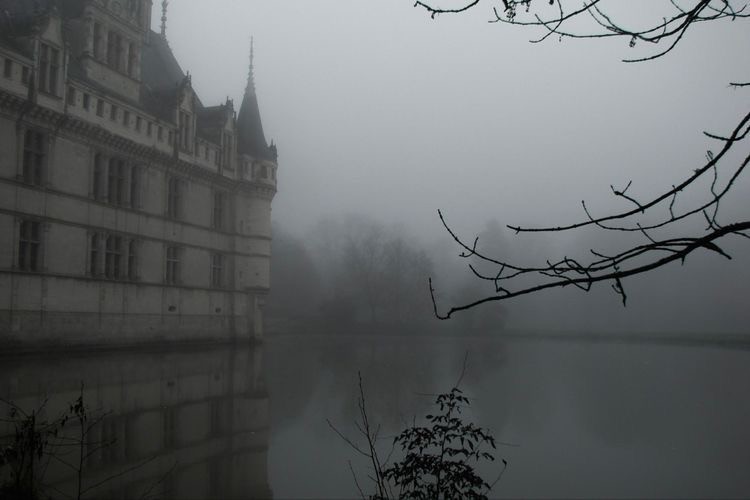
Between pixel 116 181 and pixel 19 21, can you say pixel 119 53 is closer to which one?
pixel 19 21

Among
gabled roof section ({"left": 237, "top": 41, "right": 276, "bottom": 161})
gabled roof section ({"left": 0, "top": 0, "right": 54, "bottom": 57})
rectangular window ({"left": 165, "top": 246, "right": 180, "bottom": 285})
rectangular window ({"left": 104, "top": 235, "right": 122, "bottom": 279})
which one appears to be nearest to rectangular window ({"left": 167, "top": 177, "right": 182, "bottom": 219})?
rectangular window ({"left": 165, "top": 246, "right": 180, "bottom": 285})

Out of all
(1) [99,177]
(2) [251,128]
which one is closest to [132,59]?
(1) [99,177]

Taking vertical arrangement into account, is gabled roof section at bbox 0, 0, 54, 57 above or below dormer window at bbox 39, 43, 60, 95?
above

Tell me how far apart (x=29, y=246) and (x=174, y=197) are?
8.05 metres

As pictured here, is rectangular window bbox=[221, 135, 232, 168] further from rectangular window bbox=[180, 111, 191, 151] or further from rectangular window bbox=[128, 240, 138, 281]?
rectangular window bbox=[128, 240, 138, 281]

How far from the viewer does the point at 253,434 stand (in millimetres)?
8102

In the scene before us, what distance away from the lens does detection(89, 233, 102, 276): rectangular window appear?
22422 millimetres

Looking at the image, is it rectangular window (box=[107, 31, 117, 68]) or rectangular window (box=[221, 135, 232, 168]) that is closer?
rectangular window (box=[107, 31, 117, 68])

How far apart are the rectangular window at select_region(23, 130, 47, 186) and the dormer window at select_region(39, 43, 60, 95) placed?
5.06 feet

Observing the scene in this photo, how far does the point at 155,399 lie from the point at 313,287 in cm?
4879

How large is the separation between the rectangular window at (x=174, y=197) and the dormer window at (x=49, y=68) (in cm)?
671

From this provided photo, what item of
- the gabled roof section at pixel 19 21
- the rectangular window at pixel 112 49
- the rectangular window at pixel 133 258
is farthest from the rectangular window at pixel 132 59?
the rectangular window at pixel 133 258

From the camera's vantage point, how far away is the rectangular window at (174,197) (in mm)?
26984

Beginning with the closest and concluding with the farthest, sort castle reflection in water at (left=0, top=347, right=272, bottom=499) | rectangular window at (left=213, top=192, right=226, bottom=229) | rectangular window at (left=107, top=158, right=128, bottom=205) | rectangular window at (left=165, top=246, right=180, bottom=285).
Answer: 1. castle reflection in water at (left=0, top=347, right=272, bottom=499)
2. rectangular window at (left=107, top=158, right=128, bottom=205)
3. rectangular window at (left=165, top=246, right=180, bottom=285)
4. rectangular window at (left=213, top=192, right=226, bottom=229)
